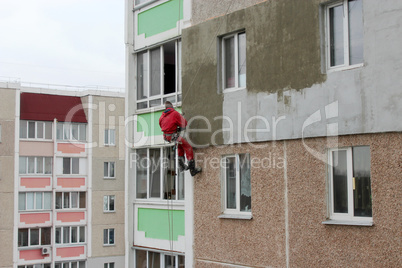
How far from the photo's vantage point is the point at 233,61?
37.4 feet

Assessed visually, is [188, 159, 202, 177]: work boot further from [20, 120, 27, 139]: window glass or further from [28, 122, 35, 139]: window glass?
[28, 122, 35, 139]: window glass

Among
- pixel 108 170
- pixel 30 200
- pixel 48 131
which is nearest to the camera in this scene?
pixel 30 200

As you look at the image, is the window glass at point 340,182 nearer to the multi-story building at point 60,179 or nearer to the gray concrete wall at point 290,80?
the gray concrete wall at point 290,80

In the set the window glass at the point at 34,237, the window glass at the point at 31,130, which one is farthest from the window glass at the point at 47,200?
the window glass at the point at 31,130

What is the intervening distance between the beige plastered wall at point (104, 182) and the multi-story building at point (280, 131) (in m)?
34.0

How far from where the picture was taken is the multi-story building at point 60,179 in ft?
141

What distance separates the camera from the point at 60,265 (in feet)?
149

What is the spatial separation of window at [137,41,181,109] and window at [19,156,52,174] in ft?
105

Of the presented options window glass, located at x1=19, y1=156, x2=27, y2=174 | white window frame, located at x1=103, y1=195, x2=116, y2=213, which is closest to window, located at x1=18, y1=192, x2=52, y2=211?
window glass, located at x1=19, y1=156, x2=27, y2=174

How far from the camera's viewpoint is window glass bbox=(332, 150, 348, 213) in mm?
9117

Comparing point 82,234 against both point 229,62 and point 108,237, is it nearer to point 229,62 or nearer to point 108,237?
point 108,237

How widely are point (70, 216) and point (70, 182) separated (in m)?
2.73

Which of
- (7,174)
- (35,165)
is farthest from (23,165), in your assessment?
(7,174)

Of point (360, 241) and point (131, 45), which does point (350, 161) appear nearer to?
point (360, 241)
